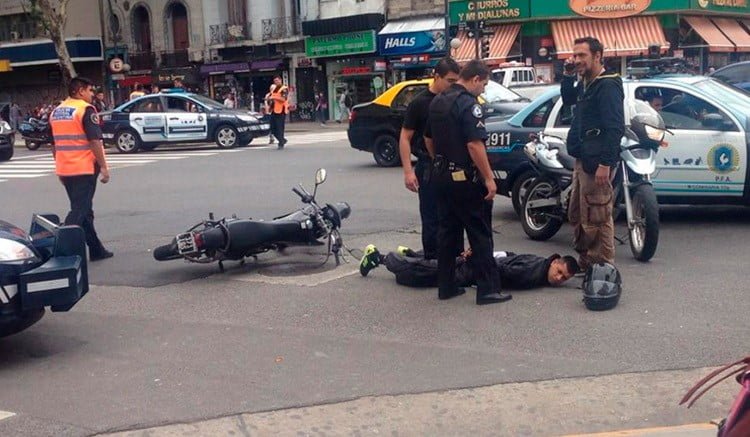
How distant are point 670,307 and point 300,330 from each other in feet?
8.79

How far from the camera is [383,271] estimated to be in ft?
28.3

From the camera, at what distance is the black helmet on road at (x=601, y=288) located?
22.7ft

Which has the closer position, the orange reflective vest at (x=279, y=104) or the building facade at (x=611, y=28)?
the orange reflective vest at (x=279, y=104)

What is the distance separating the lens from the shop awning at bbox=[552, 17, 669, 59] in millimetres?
34562

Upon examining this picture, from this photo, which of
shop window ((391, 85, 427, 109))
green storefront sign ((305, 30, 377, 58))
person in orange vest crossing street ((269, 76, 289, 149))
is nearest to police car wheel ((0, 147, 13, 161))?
person in orange vest crossing street ((269, 76, 289, 149))

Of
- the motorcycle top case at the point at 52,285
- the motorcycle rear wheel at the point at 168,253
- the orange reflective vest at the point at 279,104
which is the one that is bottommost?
the motorcycle rear wheel at the point at 168,253

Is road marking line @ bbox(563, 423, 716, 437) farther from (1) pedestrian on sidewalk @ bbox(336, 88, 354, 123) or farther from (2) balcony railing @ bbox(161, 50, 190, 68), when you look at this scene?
(2) balcony railing @ bbox(161, 50, 190, 68)

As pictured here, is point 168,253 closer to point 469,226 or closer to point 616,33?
point 469,226

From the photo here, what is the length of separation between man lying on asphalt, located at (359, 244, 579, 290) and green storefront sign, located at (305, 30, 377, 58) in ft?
106

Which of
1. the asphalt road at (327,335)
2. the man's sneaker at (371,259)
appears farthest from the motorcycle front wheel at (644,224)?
the man's sneaker at (371,259)

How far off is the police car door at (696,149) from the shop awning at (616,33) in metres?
24.8

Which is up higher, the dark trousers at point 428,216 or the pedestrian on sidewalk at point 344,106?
the dark trousers at point 428,216

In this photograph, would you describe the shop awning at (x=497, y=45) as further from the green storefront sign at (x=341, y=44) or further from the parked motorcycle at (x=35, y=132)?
the parked motorcycle at (x=35, y=132)

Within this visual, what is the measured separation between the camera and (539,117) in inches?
424
